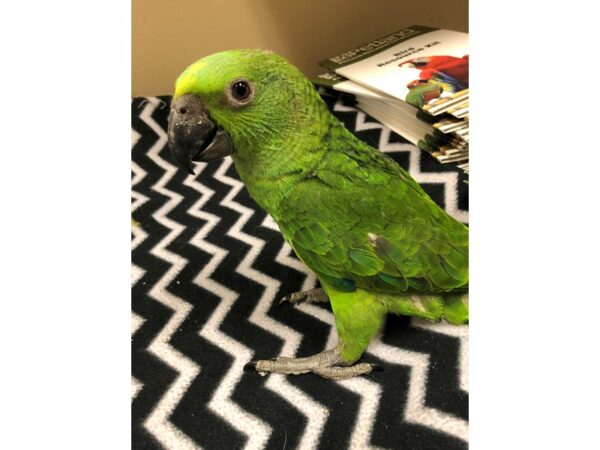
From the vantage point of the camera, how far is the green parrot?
604 mm

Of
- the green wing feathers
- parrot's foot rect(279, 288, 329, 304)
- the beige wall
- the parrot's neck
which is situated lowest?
parrot's foot rect(279, 288, 329, 304)

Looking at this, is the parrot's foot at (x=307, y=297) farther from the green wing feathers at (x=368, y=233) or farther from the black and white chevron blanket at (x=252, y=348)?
the green wing feathers at (x=368, y=233)

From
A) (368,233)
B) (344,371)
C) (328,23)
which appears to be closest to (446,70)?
(328,23)

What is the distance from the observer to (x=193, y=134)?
0.61 m

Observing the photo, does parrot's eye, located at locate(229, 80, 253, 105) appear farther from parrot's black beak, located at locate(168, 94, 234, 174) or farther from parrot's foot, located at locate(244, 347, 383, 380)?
parrot's foot, located at locate(244, 347, 383, 380)

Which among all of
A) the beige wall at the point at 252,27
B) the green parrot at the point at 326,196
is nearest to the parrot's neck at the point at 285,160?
the green parrot at the point at 326,196

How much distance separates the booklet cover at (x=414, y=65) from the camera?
3.30 feet

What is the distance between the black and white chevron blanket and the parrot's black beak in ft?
0.93

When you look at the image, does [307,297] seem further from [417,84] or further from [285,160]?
[417,84]

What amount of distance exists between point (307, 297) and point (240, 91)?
372 millimetres

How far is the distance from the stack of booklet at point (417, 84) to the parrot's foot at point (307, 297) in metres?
0.40

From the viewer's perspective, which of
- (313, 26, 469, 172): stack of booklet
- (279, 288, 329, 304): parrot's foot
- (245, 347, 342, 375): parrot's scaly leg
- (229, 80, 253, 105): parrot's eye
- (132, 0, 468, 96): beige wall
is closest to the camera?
(229, 80, 253, 105): parrot's eye

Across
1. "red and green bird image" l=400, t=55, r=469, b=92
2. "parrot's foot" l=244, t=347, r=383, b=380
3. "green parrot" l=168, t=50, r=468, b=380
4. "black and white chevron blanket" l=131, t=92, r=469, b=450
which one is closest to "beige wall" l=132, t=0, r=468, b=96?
"red and green bird image" l=400, t=55, r=469, b=92
